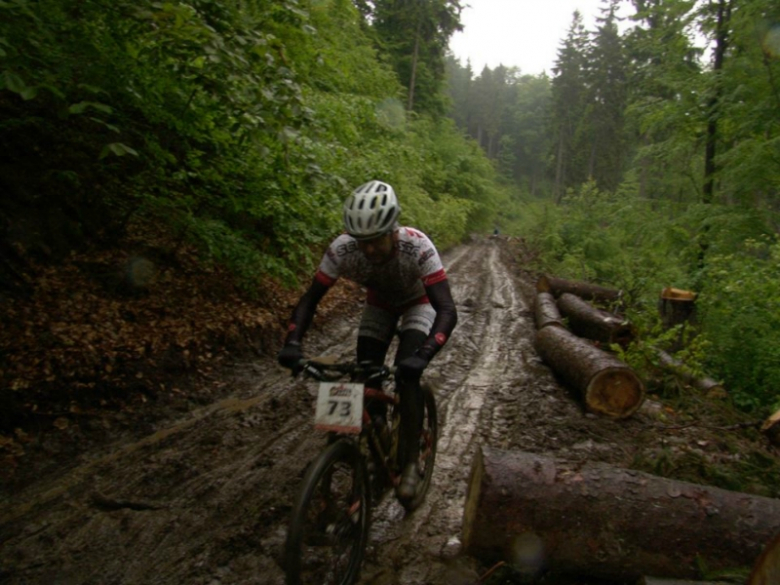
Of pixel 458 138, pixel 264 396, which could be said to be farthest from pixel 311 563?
pixel 458 138

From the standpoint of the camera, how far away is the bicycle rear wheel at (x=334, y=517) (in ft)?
8.75

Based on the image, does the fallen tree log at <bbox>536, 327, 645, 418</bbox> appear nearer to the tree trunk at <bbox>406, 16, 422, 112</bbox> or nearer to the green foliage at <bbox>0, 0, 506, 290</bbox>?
the green foliage at <bbox>0, 0, 506, 290</bbox>

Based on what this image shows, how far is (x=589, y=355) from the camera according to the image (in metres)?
6.51

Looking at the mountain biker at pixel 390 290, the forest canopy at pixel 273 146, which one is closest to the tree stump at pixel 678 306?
the forest canopy at pixel 273 146

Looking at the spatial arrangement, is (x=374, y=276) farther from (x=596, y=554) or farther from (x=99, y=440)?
(x=99, y=440)

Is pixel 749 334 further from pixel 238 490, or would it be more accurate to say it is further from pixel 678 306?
pixel 238 490

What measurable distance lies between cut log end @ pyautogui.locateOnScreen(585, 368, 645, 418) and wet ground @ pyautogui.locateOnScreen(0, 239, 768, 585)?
6.6 inches

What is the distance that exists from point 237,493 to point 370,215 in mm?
2394

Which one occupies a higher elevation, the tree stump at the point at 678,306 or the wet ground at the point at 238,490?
the tree stump at the point at 678,306

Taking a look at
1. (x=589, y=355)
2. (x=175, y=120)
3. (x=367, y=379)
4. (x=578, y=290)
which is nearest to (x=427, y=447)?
(x=367, y=379)

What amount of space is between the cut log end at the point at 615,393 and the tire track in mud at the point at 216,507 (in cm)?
101

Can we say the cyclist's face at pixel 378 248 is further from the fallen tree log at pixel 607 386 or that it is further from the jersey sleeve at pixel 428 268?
the fallen tree log at pixel 607 386

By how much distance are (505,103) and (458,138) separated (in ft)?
208

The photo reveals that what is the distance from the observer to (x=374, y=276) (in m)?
3.77
